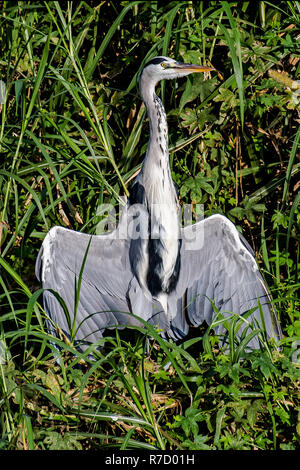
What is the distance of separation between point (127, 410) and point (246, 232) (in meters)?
1.28

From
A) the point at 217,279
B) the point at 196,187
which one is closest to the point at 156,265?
the point at 217,279

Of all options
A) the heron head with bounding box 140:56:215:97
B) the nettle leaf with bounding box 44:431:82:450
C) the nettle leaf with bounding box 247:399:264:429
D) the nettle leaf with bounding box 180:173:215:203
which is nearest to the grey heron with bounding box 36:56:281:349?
the heron head with bounding box 140:56:215:97

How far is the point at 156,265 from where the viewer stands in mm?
2932

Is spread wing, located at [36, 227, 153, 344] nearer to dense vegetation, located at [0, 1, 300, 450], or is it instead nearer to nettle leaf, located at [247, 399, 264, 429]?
dense vegetation, located at [0, 1, 300, 450]

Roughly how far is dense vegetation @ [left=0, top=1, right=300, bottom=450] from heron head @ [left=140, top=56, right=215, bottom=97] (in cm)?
11

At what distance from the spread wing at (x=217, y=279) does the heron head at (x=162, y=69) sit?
1.99ft

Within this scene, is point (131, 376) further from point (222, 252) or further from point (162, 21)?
point (162, 21)

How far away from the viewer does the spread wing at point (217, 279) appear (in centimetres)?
282

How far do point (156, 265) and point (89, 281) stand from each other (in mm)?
293

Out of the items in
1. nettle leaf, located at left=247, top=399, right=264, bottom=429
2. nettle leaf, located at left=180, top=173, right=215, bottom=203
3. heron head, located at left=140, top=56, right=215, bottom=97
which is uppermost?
heron head, located at left=140, top=56, right=215, bottom=97

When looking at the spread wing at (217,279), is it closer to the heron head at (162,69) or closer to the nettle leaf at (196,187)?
the nettle leaf at (196,187)

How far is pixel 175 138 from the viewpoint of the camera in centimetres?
319

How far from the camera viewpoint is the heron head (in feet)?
9.29

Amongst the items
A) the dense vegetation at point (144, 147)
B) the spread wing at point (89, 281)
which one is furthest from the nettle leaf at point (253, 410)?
the spread wing at point (89, 281)
